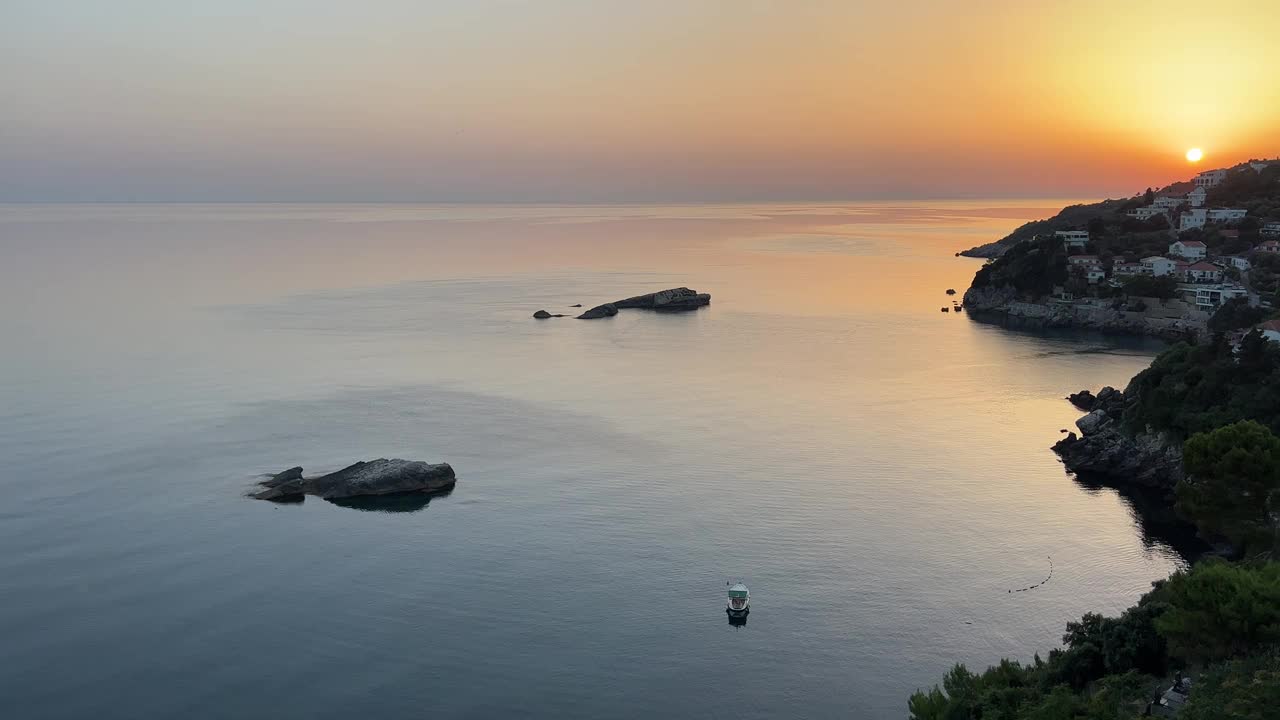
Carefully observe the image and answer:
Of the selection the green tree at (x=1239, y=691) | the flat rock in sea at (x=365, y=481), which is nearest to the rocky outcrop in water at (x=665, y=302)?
the flat rock in sea at (x=365, y=481)

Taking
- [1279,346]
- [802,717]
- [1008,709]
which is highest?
[1279,346]

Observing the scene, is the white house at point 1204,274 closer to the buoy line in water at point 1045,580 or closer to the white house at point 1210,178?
the white house at point 1210,178

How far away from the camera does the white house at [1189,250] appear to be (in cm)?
11356

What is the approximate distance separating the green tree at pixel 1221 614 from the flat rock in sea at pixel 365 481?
33162 mm

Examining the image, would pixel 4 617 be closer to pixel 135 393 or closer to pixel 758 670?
pixel 758 670

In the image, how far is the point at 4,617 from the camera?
3594 centimetres

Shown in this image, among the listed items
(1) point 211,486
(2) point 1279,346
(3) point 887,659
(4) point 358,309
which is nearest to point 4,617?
(1) point 211,486

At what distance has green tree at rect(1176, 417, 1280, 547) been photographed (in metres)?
36.8

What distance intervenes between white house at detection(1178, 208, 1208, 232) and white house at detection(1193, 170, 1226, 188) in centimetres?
2031

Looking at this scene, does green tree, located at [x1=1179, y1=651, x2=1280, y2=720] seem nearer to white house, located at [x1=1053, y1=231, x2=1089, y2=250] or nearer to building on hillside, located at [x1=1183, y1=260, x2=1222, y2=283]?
building on hillside, located at [x1=1183, y1=260, x2=1222, y2=283]

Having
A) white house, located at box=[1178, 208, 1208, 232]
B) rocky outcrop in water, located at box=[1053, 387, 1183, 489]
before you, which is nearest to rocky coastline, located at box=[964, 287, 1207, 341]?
white house, located at box=[1178, 208, 1208, 232]

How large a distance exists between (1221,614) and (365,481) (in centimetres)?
3640

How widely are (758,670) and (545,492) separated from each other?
60.5ft

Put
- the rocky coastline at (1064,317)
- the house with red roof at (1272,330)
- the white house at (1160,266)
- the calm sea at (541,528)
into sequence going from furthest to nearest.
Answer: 1. the white house at (1160,266)
2. the rocky coastline at (1064,317)
3. the house with red roof at (1272,330)
4. the calm sea at (541,528)
